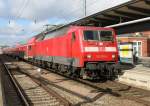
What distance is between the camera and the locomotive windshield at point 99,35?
17.7 metres

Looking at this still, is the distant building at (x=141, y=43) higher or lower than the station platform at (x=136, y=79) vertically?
higher

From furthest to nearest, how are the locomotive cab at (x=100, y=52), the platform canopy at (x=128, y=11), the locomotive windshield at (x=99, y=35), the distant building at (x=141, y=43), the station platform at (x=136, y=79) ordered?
the distant building at (x=141, y=43) → the locomotive windshield at (x=99, y=35) → the locomotive cab at (x=100, y=52) → the platform canopy at (x=128, y=11) → the station platform at (x=136, y=79)

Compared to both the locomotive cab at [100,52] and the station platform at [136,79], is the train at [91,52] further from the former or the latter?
the station platform at [136,79]

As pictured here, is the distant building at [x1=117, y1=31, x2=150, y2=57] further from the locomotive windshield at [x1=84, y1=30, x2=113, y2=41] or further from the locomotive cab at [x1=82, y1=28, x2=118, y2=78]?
the locomotive cab at [x1=82, y1=28, x2=118, y2=78]

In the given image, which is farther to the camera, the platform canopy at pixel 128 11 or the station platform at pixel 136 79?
the platform canopy at pixel 128 11

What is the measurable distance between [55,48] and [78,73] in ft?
16.1

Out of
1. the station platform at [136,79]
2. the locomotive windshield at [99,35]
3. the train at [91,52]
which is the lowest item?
the station platform at [136,79]

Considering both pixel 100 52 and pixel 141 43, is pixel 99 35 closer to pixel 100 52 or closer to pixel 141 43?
pixel 100 52

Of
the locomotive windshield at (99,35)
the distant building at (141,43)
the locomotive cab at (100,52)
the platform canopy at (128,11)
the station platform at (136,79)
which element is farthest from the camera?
the distant building at (141,43)

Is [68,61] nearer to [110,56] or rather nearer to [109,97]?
[110,56]

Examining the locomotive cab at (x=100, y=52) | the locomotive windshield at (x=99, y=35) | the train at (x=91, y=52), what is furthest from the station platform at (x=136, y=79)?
the locomotive windshield at (x=99, y=35)

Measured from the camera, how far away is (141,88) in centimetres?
1545

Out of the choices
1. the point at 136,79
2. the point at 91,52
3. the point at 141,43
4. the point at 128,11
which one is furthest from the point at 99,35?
the point at 141,43

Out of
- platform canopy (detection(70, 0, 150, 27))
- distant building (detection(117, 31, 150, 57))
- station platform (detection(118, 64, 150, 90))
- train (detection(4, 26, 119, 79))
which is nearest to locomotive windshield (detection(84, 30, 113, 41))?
train (detection(4, 26, 119, 79))
